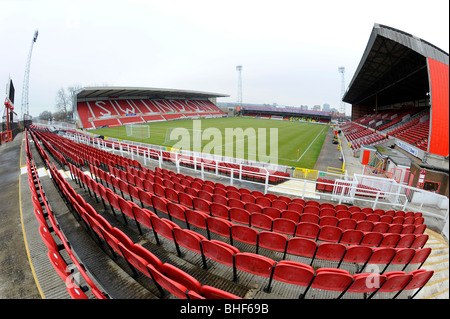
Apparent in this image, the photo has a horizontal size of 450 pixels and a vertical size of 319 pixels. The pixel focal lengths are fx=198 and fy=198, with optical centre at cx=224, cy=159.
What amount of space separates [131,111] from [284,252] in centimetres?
5092

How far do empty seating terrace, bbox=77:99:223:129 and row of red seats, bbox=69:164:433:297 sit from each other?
4209 centimetres

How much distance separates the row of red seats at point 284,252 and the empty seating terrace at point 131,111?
42089 mm

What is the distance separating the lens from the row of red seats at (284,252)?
2.61 meters

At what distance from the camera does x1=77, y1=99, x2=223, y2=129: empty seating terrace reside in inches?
1565

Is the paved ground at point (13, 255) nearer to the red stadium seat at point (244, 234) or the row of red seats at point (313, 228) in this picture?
the row of red seats at point (313, 228)

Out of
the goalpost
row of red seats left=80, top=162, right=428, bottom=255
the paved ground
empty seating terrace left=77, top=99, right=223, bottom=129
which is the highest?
empty seating terrace left=77, top=99, right=223, bottom=129

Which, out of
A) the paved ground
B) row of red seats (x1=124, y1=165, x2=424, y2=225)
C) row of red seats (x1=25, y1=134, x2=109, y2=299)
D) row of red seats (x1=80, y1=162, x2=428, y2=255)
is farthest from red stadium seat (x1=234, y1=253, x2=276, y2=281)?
the paved ground

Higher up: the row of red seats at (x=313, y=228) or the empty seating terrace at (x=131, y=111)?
the empty seating terrace at (x=131, y=111)

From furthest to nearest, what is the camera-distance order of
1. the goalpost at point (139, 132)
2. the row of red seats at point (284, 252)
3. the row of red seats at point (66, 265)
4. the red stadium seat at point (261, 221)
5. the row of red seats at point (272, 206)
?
the goalpost at point (139, 132)
the row of red seats at point (272, 206)
the red stadium seat at point (261, 221)
the row of red seats at point (284, 252)
the row of red seats at point (66, 265)

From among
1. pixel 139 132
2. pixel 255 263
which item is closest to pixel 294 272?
pixel 255 263

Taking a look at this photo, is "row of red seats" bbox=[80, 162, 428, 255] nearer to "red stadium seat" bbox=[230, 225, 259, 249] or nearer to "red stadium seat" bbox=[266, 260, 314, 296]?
"red stadium seat" bbox=[230, 225, 259, 249]

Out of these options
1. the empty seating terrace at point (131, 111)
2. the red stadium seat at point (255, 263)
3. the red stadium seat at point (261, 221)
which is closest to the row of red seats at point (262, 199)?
the red stadium seat at point (261, 221)
